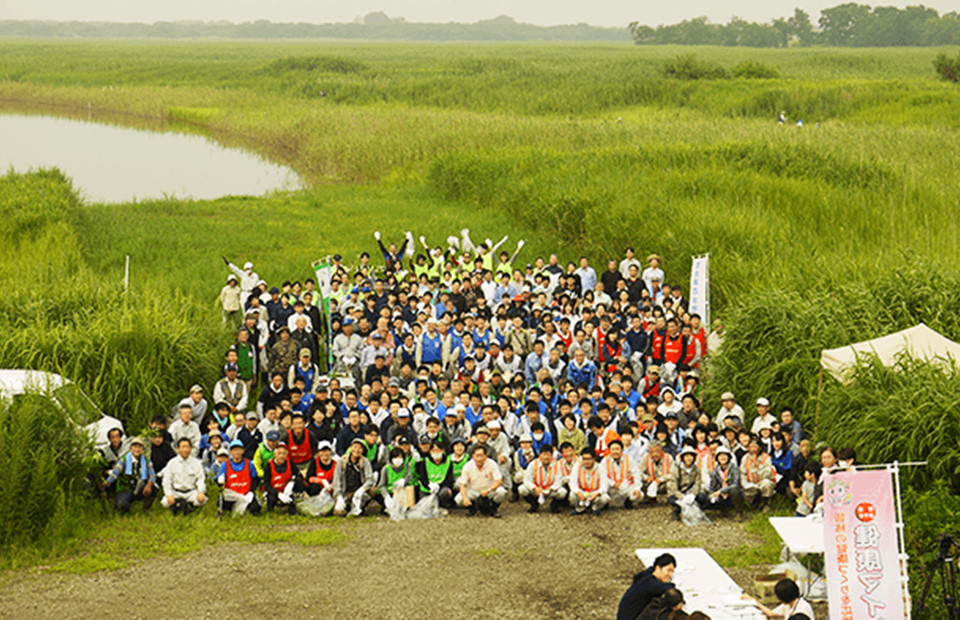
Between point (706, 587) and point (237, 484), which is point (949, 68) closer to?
point (706, 587)

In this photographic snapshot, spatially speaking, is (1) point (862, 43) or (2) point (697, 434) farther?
(1) point (862, 43)

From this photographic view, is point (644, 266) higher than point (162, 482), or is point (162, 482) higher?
point (644, 266)

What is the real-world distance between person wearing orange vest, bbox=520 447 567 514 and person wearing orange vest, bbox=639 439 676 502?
1.21 metres

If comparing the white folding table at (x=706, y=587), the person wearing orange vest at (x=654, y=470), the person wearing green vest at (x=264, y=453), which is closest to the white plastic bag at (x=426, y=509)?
the person wearing green vest at (x=264, y=453)

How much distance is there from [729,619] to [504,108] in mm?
50195

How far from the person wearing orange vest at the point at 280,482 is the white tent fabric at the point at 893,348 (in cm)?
775

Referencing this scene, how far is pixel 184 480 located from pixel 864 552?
839 cm

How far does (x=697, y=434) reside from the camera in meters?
12.6

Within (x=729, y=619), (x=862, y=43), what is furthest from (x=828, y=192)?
(x=862, y=43)

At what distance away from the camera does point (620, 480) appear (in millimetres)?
12602

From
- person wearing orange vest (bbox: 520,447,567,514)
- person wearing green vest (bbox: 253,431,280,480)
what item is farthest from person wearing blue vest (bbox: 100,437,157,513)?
person wearing orange vest (bbox: 520,447,567,514)

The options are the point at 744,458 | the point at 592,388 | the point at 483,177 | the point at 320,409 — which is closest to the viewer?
the point at 744,458

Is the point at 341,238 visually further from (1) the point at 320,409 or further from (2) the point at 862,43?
(2) the point at 862,43

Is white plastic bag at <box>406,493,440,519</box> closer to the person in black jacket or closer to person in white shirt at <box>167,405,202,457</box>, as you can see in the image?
person in white shirt at <box>167,405,202,457</box>
